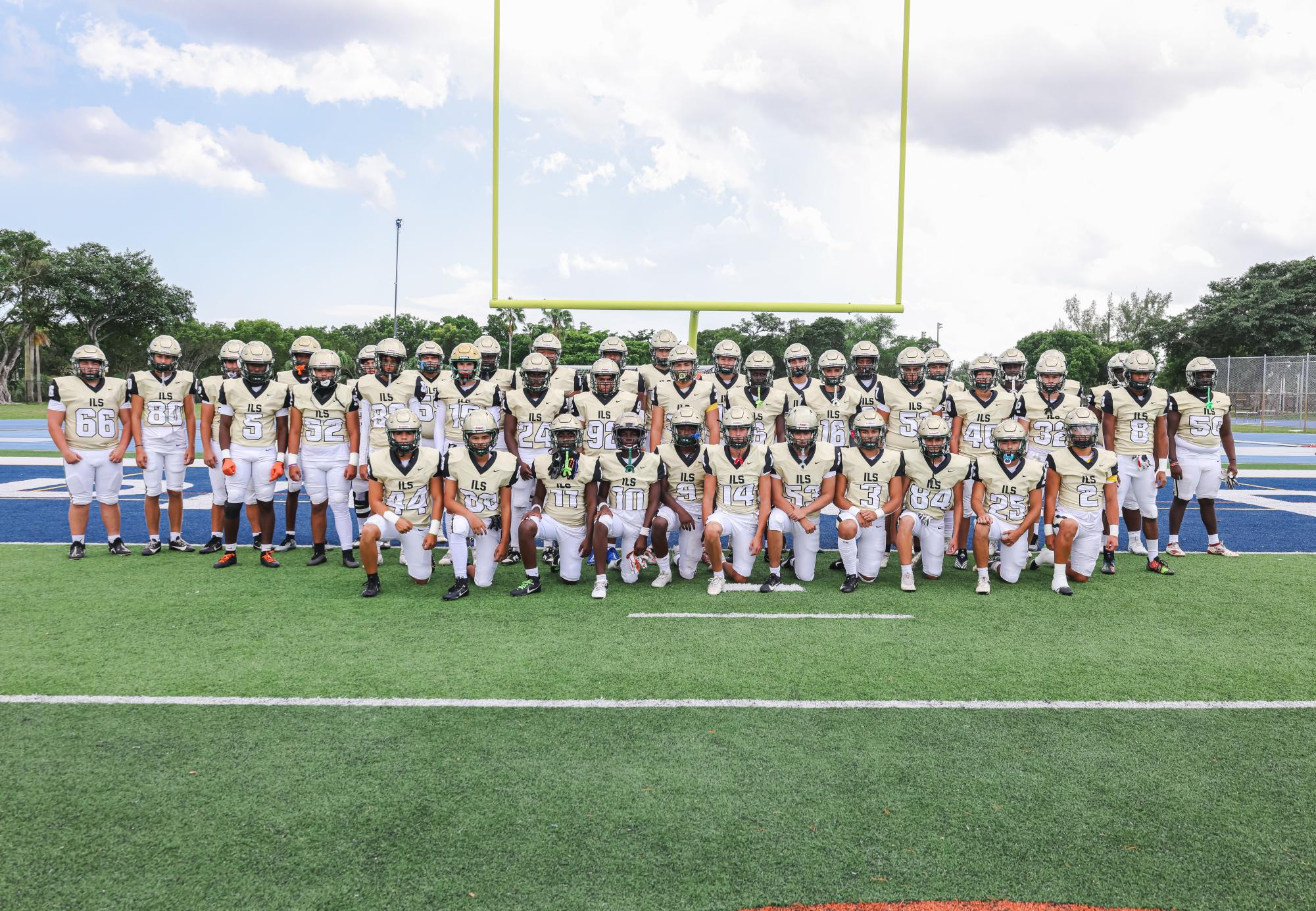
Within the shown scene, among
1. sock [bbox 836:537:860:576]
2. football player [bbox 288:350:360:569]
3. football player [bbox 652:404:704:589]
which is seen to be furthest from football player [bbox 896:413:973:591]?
football player [bbox 288:350:360:569]

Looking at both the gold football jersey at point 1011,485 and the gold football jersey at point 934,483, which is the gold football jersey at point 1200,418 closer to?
the gold football jersey at point 1011,485

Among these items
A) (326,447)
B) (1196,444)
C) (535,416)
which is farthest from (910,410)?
(326,447)

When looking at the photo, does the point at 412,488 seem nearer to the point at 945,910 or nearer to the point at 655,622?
the point at 655,622

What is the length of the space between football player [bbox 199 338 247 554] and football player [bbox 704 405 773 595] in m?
4.33

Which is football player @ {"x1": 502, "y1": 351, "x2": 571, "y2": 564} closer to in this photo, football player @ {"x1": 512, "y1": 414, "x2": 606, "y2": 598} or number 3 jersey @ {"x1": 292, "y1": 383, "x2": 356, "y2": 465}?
football player @ {"x1": 512, "y1": 414, "x2": 606, "y2": 598}

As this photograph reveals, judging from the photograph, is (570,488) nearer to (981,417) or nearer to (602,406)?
(602,406)

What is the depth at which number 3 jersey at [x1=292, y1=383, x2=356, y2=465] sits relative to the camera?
7.83 metres

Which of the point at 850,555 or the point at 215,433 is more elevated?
the point at 215,433

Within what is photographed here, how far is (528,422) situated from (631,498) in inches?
55.2

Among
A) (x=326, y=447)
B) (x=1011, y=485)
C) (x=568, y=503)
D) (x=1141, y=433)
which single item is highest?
(x=1141, y=433)

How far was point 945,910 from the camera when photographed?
2.84 meters

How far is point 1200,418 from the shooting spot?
330 inches

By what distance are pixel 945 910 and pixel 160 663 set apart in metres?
4.57

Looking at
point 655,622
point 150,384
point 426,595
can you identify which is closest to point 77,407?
point 150,384
